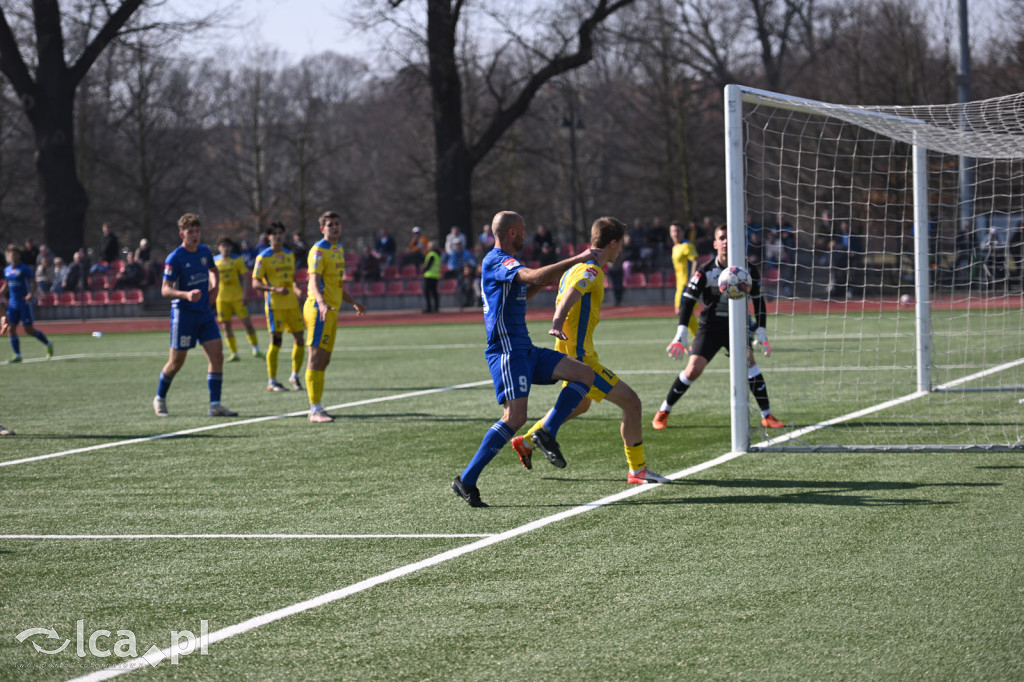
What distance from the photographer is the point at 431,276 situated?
32844 millimetres

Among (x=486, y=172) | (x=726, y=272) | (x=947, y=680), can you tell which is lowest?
(x=947, y=680)

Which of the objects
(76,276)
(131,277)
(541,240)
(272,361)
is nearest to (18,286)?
(272,361)

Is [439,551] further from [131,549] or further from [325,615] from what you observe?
[131,549]

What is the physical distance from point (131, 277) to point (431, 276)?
12002mm

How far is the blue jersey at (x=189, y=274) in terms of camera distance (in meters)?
11.9

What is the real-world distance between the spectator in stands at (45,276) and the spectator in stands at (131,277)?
237 centimetres

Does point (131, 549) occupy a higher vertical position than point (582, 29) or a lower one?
lower

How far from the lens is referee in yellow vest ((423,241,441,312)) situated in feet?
106

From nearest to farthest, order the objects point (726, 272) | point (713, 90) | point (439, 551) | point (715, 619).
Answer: point (715, 619) → point (439, 551) → point (726, 272) → point (713, 90)

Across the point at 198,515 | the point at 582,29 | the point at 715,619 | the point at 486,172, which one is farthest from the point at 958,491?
the point at 486,172

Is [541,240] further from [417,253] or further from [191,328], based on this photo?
[191,328]

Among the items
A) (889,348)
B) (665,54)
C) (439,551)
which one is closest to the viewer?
(439,551)

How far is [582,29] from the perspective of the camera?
116 feet

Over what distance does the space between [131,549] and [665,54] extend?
4026cm
